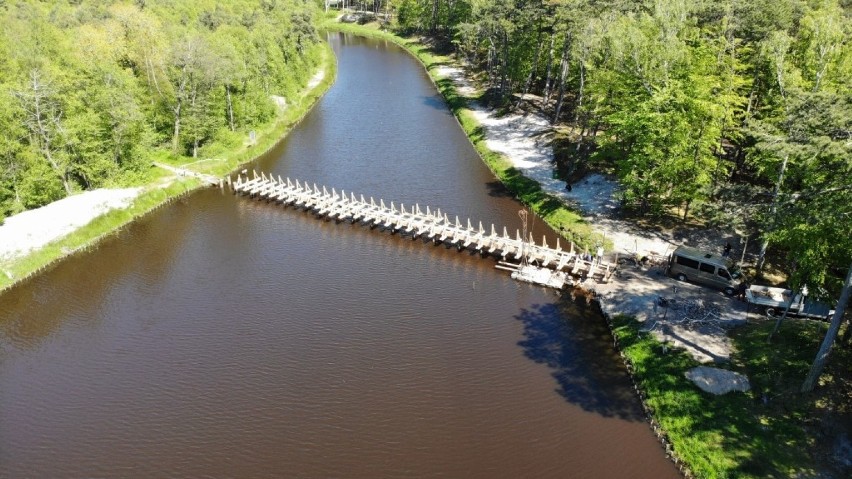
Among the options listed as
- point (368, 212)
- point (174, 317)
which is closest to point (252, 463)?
point (174, 317)

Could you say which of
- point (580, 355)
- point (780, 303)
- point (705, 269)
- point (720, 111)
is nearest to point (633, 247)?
point (705, 269)

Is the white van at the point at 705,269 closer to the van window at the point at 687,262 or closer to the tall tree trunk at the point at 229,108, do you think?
the van window at the point at 687,262

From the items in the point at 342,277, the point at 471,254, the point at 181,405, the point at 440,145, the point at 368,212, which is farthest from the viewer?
the point at 440,145

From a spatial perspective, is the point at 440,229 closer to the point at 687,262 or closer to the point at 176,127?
the point at 687,262

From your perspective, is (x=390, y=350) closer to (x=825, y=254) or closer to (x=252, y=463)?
(x=252, y=463)

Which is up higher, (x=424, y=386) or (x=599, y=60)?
(x=599, y=60)

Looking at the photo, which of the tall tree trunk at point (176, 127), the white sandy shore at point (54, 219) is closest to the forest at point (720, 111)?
the tall tree trunk at point (176, 127)
